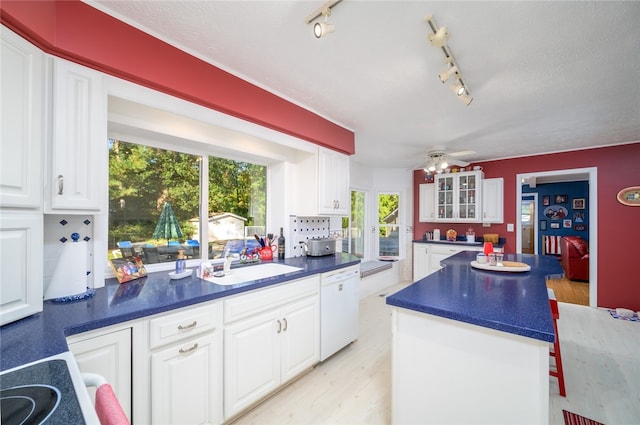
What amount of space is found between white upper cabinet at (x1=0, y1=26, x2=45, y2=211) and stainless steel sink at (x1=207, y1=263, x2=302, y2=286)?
1049 mm

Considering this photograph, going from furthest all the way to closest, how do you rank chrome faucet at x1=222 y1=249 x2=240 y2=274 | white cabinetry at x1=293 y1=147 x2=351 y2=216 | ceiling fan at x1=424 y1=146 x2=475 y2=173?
ceiling fan at x1=424 y1=146 x2=475 y2=173 → white cabinetry at x1=293 y1=147 x2=351 y2=216 → chrome faucet at x1=222 y1=249 x2=240 y2=274

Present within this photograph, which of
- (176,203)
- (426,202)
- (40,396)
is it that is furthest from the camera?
(426,202)

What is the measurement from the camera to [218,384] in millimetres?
1561

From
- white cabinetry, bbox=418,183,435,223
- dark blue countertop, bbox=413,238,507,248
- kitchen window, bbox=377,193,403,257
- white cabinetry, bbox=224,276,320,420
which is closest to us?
white cabinetry, bbox=224,276,320,420

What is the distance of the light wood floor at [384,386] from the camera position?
5.82 feet

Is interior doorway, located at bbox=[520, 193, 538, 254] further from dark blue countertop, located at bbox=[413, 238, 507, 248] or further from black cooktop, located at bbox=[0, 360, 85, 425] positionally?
black cooktop, located at bbox=[0, 360, 85, 425]

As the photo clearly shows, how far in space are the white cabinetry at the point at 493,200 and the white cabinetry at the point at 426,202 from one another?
2.85 feet

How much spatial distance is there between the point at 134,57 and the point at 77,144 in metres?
0.59

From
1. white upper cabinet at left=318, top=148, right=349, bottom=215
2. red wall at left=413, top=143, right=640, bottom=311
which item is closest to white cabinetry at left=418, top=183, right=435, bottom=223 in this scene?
red wall at left=413, top=143, right=640, bottom=311

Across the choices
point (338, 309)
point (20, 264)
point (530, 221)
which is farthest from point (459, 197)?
point (20, 264)

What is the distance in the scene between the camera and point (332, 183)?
290cm

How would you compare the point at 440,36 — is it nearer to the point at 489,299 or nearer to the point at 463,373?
the point at 489,299

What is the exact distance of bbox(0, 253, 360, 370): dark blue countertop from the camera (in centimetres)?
90

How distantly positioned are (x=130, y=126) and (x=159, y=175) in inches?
17.4
